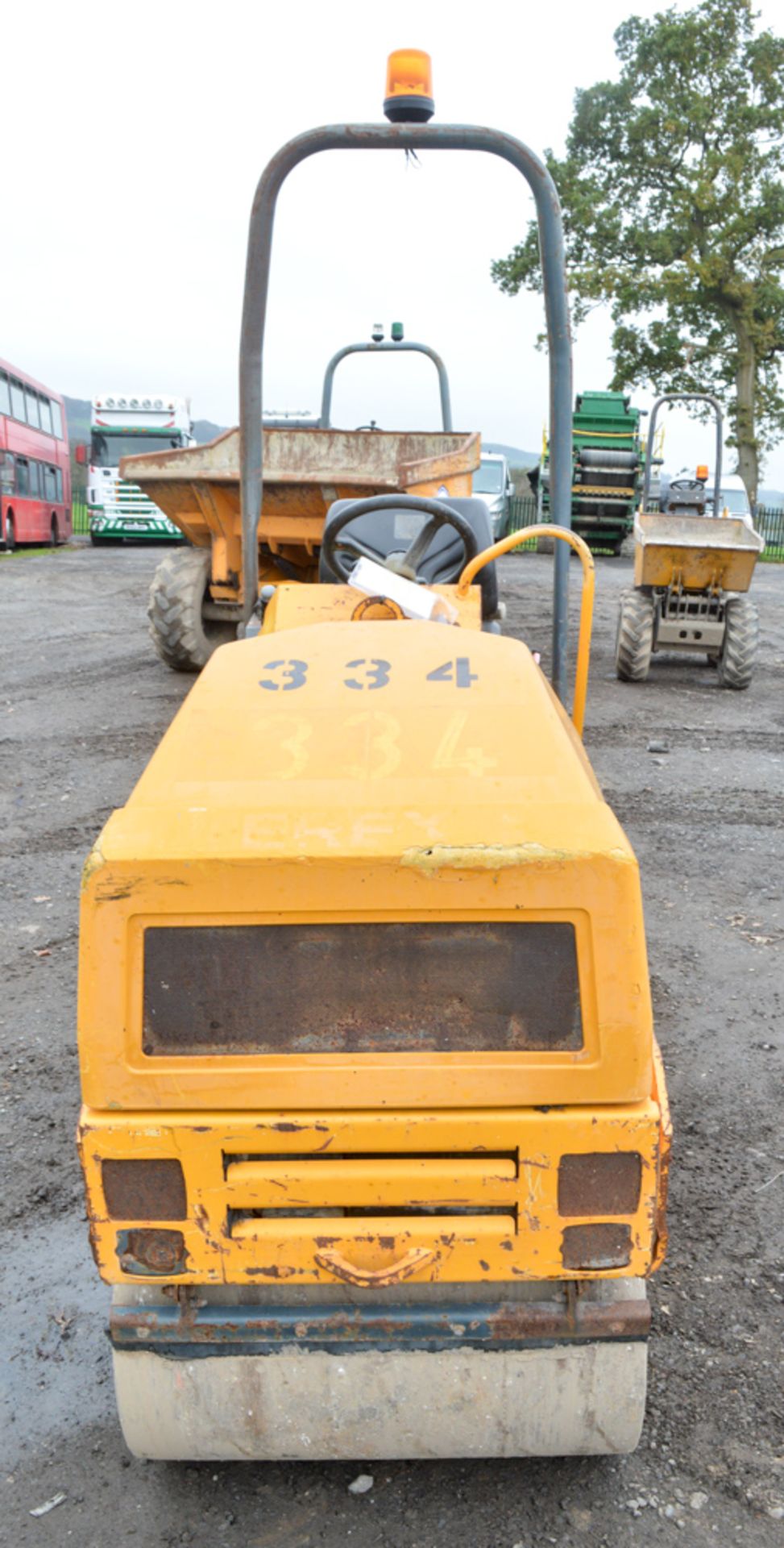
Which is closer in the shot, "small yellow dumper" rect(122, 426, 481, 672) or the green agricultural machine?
"small yellow dumper" rect(122, 426, 481, 672)

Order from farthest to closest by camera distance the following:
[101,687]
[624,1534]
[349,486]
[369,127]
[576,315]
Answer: [576,315] → [101,687] → [349,486] → [369,127] → [624,1534]

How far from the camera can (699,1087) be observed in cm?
387

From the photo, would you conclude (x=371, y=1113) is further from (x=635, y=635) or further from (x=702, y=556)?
(x=702, y=556)

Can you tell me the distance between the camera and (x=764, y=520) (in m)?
33.6

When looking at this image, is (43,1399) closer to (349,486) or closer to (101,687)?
(349,486)

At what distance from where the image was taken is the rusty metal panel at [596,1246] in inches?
82.1

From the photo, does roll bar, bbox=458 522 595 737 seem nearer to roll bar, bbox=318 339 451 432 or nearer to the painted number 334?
the painted number 334

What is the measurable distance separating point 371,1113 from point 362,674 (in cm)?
95

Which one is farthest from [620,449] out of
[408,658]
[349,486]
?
[408,658]

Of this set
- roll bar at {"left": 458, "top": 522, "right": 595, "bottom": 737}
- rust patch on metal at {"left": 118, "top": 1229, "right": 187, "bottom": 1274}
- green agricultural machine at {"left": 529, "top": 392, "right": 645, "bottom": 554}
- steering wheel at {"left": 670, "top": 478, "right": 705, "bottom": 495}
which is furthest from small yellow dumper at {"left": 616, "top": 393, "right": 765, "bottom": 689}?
green agricultural machine at {"left": 529, "top": 392, "right": 645, "bottom": 554}

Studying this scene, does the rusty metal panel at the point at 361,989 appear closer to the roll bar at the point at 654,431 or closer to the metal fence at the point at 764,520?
the roll bar at the point at 654,431

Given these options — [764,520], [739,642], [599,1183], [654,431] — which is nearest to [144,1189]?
[599,1183]

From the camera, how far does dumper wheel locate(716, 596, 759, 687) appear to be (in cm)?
1026

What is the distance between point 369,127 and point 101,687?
6.66 m
